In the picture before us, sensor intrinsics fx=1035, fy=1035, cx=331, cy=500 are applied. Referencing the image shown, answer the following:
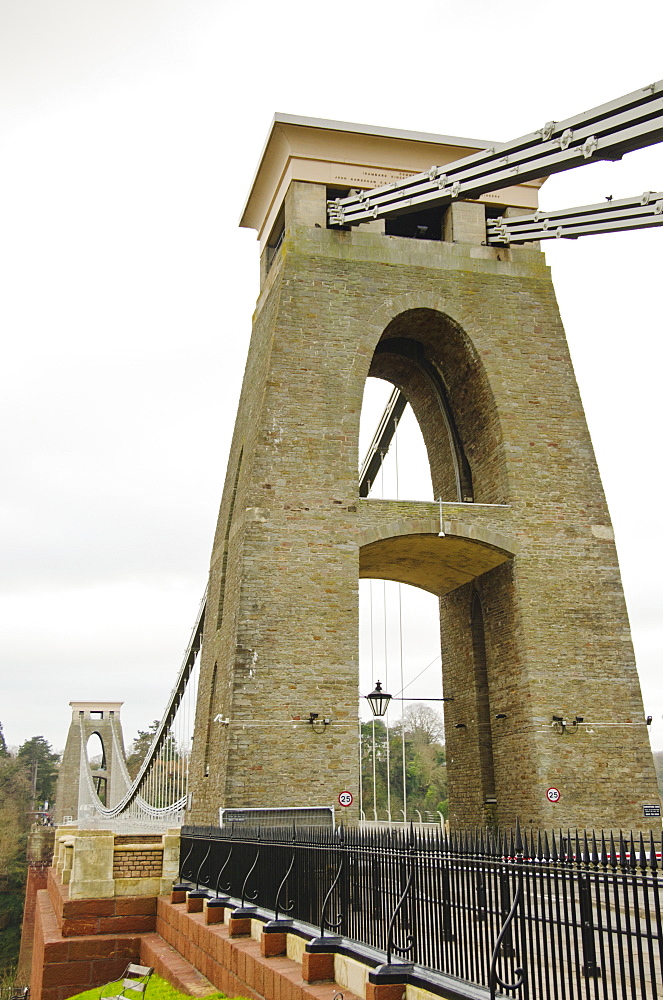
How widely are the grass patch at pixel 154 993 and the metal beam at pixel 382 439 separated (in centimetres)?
1670

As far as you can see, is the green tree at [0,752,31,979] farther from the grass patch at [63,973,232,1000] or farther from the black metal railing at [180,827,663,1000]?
the black metal railing at [180,827,663,1000]

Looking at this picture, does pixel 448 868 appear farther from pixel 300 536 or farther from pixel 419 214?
pixel 419 214

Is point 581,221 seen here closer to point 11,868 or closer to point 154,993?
point 154,993

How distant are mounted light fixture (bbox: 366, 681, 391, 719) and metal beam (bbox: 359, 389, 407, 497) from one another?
10.2 metres

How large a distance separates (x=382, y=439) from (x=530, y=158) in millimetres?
10523

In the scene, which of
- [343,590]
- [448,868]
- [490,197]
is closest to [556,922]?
[448,868]

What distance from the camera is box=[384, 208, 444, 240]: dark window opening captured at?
21.4m

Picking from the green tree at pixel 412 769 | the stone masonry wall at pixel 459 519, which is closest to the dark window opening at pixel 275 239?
the stone masonry wall at pixel 459 519

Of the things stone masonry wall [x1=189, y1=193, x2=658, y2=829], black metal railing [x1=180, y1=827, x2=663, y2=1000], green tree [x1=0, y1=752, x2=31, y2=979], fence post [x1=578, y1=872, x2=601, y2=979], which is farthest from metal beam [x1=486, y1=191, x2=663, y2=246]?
green tree [x1=0, y1=752, x2=31, y2=979]

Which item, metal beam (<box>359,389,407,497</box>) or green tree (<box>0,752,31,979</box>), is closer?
metal beam (<box>359,389,407,497</box>)

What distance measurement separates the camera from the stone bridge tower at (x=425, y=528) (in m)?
16.8

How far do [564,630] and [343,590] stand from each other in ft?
12.6

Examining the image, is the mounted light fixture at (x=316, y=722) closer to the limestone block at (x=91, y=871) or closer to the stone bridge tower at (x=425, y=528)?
the stone bridge tower at (x=425, y=528)

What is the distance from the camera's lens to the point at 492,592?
754 inches
